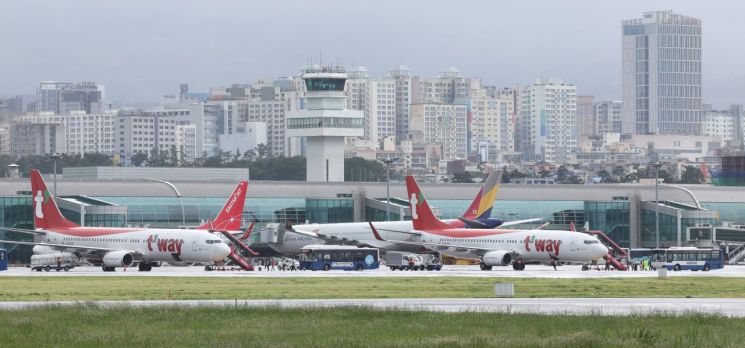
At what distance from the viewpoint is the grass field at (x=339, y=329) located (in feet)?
147

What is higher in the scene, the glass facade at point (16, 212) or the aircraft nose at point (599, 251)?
the glass facade at point (16, 212)

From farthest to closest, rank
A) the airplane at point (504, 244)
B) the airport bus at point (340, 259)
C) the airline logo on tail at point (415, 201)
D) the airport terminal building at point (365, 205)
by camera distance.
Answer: the airport terminal building at point (365, 205)
the airline logo on tail at point (415, 201)
the airport bus at point (340, 259)
the airplane at point (504, 244)

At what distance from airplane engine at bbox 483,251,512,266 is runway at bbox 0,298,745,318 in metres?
49.1

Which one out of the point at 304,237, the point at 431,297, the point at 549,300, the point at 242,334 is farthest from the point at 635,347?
the point at 304,237

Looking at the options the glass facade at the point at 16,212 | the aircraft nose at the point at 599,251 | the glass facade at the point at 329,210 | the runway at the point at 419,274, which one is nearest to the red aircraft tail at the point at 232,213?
the runway at the point at 419,274

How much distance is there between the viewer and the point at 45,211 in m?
126

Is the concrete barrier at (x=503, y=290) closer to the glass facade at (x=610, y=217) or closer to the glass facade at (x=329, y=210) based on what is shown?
the glass facade at (x=329, y=210)

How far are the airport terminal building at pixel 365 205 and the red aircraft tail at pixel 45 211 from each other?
23.6 metres

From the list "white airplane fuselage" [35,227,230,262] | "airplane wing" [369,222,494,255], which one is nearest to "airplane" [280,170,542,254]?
"airplane wing" [369,222,494,255]

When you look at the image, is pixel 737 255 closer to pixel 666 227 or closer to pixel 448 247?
pixel 666 227

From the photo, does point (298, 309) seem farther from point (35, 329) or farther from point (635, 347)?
point (635, 347)

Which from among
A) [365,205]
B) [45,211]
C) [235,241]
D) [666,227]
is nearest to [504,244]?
[235,241]

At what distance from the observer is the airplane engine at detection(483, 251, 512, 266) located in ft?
387

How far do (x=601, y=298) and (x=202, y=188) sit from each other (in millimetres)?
102495
